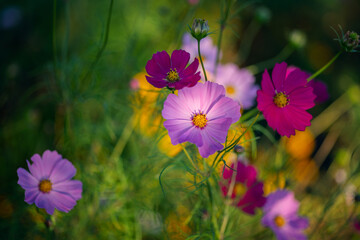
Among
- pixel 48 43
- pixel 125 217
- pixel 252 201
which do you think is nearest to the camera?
pixel 252 201

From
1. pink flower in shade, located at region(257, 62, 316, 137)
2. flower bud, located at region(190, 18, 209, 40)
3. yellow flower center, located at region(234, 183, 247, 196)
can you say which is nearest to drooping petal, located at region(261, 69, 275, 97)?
pink flower in shade, located at region(257, 62, 316, 137)

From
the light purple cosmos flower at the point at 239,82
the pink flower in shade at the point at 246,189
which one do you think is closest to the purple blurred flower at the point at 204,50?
the light purple cosmos flower at the point at 239,82

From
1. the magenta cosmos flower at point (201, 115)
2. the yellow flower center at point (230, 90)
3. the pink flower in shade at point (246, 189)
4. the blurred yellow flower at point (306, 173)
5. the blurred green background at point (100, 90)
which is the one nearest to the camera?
the magenta cosmos flower at point (201, 115)

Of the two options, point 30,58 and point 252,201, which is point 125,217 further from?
point 30,58

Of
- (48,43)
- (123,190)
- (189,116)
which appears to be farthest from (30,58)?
(189,116)

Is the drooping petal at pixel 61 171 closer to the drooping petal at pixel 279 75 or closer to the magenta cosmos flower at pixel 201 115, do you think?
the magenta cosmos flower at pixel 201 115

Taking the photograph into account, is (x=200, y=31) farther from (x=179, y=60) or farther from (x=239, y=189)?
(x=239, y=189)
